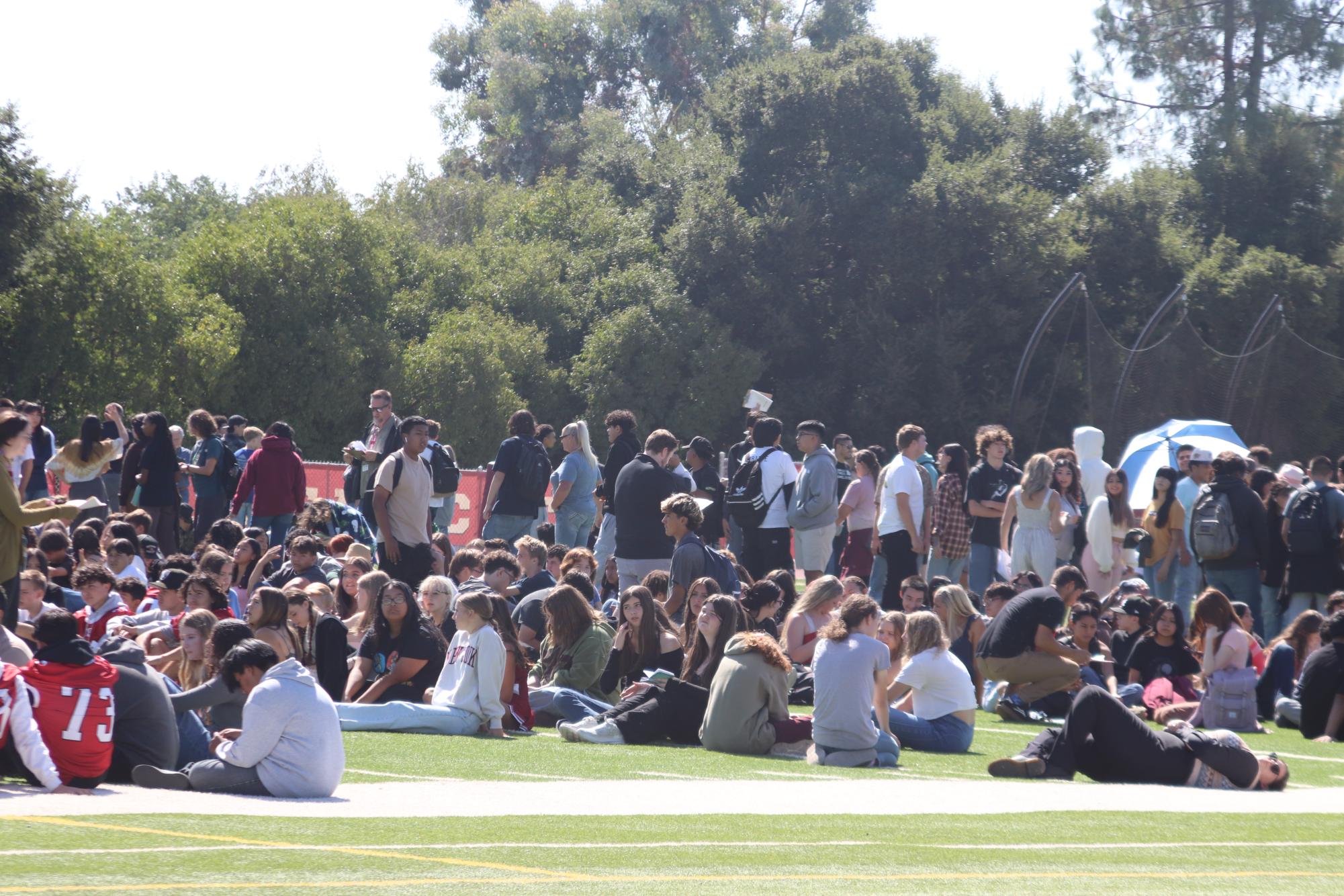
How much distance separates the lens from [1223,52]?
147 feet

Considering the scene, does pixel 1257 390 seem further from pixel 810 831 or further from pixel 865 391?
pixel 810 831

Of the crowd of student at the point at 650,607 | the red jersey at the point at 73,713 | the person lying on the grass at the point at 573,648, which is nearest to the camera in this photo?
the red jersey at the point at 73,713

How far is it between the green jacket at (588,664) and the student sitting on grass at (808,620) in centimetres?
144

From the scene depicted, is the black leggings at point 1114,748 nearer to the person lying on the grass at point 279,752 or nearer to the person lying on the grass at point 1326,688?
the person lying on the grass at point 1326,688

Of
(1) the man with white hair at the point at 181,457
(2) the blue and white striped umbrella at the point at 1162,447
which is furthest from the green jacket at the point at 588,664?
(2) the blue and white striped umbrella at the point at 1162,447

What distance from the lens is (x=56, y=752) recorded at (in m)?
8.06

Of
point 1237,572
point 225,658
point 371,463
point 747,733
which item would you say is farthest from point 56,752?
point 1237,572

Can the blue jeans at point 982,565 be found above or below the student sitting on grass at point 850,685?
above

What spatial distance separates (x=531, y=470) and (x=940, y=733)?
6.05m

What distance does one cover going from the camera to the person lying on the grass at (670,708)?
11.4 meters

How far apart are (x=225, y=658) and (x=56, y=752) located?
1.10 meters

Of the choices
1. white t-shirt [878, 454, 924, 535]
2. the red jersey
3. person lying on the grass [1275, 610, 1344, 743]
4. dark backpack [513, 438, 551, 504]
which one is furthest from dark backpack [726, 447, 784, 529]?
the red jersey

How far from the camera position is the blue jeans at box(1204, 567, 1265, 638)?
15.7m

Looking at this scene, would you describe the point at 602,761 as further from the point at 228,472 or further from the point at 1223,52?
the point at 1223,52
